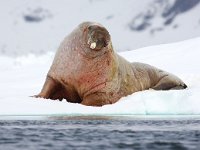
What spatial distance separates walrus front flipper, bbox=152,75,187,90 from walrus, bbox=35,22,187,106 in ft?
7.91

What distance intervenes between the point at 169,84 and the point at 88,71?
178 inches

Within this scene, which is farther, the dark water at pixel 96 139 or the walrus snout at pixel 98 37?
the walrus snout at pixel 98 37

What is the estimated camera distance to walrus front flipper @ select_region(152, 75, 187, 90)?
1914cm

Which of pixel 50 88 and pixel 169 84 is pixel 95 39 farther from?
pixel 169 84

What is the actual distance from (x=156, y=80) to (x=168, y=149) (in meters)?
13.5

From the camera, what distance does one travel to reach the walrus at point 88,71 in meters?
15.8

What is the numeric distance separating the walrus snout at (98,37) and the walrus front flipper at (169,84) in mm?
4258

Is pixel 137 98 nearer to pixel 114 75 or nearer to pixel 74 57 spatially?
pixel 114 75

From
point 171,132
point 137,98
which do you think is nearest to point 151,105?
point 137,98

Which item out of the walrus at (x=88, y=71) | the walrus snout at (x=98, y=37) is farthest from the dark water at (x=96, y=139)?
the walrus at (x=88, y=71)

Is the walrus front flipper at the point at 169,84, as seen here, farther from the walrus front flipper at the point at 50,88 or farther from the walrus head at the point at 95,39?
the walrus front flipper at the point at 50,88

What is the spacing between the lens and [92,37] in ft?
50.2

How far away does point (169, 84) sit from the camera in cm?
1944

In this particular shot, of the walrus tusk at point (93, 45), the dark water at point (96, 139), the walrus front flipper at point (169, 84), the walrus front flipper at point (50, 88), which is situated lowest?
the dark water at point (96, 139)
